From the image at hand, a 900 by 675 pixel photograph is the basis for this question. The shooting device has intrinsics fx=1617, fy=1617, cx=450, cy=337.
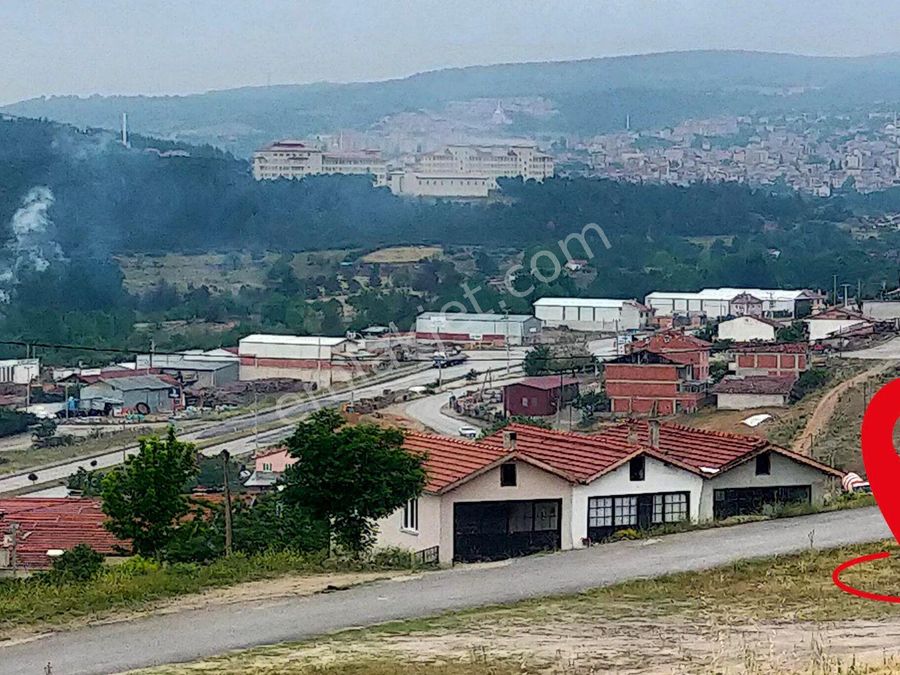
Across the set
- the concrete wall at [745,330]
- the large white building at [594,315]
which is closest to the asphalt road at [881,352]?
the concrete wall at [745,330]

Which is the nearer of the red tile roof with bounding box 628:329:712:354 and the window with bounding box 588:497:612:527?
the window with bounding box 588:497:612:527

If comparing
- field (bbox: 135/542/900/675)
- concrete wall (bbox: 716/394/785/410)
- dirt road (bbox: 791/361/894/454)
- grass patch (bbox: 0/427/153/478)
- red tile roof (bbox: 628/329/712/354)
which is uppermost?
field (bbox: 135/542/900/675)

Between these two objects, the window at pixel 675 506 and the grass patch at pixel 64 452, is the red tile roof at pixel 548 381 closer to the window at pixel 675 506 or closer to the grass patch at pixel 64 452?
the grass patch at pixel 64 452

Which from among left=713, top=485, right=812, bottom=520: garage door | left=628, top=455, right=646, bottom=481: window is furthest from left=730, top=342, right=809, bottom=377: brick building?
left=628, top=455, right=646, bottom=481: window

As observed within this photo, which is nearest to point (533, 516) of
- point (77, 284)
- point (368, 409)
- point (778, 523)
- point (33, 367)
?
point (778, 523)

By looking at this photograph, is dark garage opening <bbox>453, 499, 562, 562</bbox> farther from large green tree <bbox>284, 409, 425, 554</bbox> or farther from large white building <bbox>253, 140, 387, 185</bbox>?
large white building <bbox>253, 140, 387, 185</bbox>

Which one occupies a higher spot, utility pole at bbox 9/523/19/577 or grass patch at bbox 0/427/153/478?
utility pole at bbox 9/523/19/577

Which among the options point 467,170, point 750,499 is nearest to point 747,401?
point 750,499
